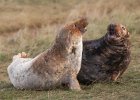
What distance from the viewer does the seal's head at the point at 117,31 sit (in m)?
8.75

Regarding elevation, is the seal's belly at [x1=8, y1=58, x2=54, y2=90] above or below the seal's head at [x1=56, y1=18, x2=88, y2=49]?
below

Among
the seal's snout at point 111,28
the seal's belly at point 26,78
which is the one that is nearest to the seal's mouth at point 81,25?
the seal's snout at point 111,28

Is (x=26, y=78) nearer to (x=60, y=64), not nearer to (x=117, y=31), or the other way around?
(x=60, y=64)

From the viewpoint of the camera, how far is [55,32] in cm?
1565

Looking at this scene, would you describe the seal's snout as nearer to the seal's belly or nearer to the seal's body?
the seal's body

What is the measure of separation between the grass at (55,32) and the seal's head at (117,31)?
0.77 metres

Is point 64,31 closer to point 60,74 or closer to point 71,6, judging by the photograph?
point 60,74

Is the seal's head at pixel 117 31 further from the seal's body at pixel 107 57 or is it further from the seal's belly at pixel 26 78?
the seal's belly at pixel 26 78

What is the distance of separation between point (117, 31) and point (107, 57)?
0.47 metres

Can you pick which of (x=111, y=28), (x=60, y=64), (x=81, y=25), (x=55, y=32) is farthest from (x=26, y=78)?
(x=55, y=32)

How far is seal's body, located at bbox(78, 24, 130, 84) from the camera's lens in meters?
8.82

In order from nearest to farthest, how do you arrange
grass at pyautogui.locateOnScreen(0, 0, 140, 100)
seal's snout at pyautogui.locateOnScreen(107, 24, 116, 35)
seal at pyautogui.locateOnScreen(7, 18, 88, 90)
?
grass at pyautogui.locateOnScreen(0, 0, 140, 100), seal at pyautogui.locateOnScreen(7, 18, 88, 90), seal's snout at pyautogui.locateOnScreen(107, 24, 116, 35)

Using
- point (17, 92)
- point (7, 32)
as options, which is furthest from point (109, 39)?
point (7, 32)

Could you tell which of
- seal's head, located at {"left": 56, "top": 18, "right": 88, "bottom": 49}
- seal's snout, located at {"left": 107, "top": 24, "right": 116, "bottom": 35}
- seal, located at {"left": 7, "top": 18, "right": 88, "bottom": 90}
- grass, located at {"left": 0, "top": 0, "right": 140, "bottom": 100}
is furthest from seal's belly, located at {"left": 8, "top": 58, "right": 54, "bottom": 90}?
seal's snout, located at {"left": 107, "top": 24, "right": 116, "bottom": 35}
